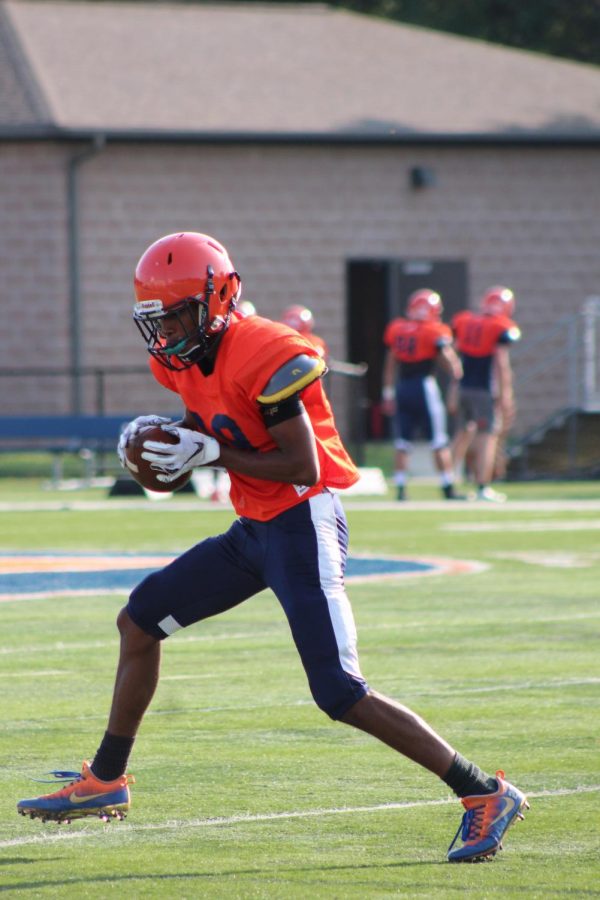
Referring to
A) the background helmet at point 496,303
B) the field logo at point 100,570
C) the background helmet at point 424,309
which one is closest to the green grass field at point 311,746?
the field logo at point 100,570

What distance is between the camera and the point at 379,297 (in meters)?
29.2

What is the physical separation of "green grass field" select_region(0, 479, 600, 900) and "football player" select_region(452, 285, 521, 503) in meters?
6.65

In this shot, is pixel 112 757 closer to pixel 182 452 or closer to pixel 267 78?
pixel 182 452

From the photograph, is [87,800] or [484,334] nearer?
[87,800]

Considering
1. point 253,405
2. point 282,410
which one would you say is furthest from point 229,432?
point 282,410

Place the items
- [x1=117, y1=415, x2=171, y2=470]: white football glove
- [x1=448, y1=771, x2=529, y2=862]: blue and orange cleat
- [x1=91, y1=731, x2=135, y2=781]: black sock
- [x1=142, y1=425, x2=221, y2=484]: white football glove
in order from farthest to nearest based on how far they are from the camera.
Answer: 1. [x1=91, y1=731, x2=135, y2=781]: black sock
2. [x1=117, y1=415, x2=171, y2=470]: white football glove
3. [x1=142, y1=425, x2=221, y2=484]: white football glove
4. [x1=448, y1=771, x2=529, y2=862]: blue and orange cleat

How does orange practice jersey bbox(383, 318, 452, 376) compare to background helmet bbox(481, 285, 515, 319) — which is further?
background helmet bbox(481, 285, 515, 319)

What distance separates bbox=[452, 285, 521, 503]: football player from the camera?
1989 cm

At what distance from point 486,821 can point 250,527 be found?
46.3 inches

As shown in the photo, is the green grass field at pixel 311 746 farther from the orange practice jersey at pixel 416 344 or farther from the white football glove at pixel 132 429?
the orange practice jersey at pixel 416 344

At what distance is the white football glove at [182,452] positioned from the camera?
216 inches

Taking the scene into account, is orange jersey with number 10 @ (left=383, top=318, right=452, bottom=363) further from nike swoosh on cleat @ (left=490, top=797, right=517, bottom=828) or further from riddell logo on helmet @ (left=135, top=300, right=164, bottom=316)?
nike swoosh on cleat @ (left=490, top=797, right=517, bottom=828)

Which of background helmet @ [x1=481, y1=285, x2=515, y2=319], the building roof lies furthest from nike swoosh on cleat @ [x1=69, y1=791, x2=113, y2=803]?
the building roof

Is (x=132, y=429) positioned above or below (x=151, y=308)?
below
